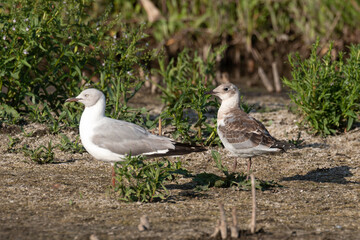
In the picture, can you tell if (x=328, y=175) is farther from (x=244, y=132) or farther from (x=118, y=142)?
(x=118, y=142)

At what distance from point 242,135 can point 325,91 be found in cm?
181

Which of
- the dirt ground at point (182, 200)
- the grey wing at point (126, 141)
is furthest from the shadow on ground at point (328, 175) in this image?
the grey wing at point (126, 141)

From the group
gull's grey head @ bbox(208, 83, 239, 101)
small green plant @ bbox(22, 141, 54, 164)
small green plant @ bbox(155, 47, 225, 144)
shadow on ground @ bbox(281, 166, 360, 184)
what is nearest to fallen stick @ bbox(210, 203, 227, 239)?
shadow on ground @ bbox(281, 166, 360, 184)

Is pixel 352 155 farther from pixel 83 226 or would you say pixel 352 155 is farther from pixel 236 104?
pixel 83 226

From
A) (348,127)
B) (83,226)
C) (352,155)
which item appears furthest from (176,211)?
(348,127)

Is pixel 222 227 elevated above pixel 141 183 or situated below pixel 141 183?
below

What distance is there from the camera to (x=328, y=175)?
19.1 feet

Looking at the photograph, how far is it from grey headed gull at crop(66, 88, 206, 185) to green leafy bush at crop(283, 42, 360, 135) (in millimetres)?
2225

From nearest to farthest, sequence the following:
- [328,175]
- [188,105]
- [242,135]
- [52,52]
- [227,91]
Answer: [242,135] → [328,175] → [227,91] → [188,105] → [52,52]

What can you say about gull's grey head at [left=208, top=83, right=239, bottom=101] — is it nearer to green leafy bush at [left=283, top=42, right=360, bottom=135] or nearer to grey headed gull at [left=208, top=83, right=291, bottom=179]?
grey headed gull at [left=208, top=83, right=291, bottom=179]

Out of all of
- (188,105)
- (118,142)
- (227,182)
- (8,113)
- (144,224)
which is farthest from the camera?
(8,113)

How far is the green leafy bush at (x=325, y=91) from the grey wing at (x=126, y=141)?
91.4 inches

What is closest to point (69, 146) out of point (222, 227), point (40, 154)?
point (40, 154)

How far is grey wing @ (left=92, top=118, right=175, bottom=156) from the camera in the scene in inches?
202
